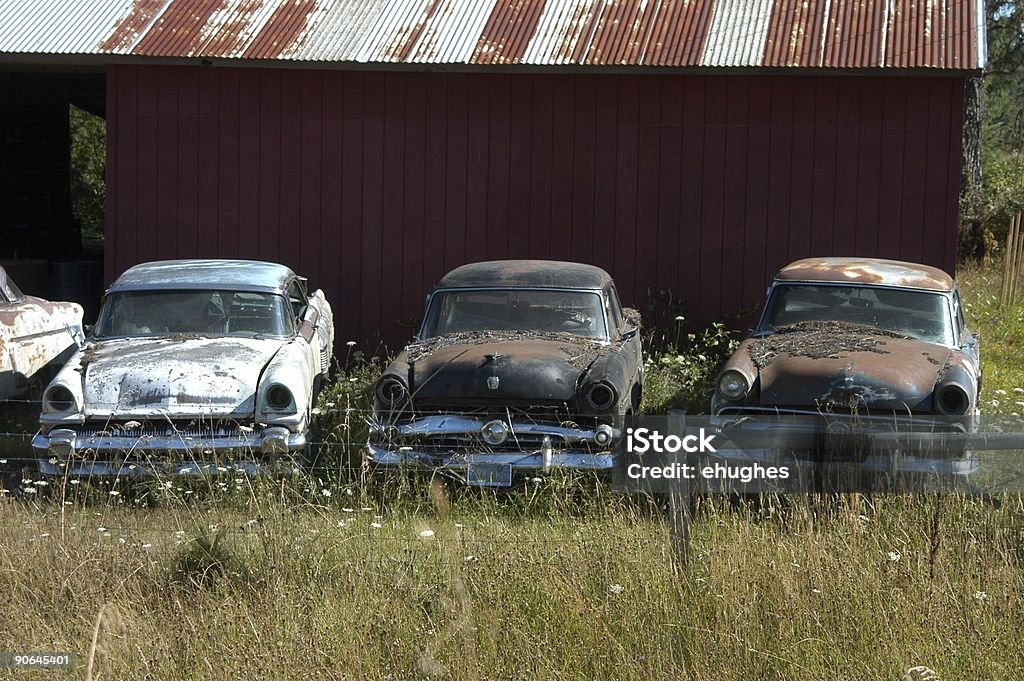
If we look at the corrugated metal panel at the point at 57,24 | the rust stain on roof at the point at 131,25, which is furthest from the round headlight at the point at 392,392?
the corrugated metal panel at the point at 57,24

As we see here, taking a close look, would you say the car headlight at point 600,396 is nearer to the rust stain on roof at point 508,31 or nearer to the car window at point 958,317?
the car window at point 958,317

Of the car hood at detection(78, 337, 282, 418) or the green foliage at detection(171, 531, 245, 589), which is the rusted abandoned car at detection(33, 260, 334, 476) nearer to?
the car hood at detection(78, 337, 282, 418)

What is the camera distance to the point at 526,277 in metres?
9.00

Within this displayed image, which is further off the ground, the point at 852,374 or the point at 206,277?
the point at 206,277

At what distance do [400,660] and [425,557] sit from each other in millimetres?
686

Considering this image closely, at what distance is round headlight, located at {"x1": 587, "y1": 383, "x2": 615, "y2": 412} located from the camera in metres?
7.46

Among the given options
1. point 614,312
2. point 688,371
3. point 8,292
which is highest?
point 614,312

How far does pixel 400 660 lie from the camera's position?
184 inches

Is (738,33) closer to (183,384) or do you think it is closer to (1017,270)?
(183,384)

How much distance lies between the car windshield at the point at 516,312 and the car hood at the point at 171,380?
1365mm

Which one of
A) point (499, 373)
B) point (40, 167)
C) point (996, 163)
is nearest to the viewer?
point (499, 373)

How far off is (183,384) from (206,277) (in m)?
1.82

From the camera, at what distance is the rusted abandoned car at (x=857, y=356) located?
7.27 m

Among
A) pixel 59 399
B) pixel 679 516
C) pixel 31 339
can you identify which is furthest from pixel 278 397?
pixel 679 516
